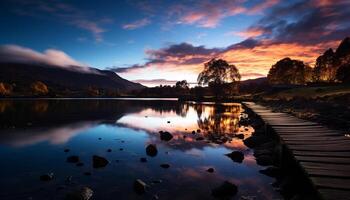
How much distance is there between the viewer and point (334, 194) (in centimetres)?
763

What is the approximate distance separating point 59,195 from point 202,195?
6.00 m

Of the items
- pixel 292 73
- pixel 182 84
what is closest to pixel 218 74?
pixel 292 73

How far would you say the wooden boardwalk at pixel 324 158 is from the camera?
8.06m

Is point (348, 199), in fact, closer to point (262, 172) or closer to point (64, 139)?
point (262, 172)

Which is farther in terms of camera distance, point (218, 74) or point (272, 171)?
point (218, 74)

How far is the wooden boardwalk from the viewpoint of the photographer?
8059 mm

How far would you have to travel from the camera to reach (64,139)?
25.4 metres

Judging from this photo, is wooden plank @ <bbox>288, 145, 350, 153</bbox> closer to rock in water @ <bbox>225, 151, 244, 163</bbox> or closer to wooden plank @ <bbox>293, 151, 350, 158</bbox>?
wooden plank @ <bbox>293, 151, 350, 158</bbox>

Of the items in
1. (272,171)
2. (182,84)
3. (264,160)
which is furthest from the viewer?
(182,84)

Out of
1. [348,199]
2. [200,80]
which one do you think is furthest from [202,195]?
[200,80]

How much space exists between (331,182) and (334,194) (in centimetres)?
→ 96

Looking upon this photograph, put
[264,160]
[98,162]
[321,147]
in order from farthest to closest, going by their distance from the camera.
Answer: [264,160], [98,162], [321,147]

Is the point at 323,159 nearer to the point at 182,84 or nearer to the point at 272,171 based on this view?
the point at 272,171

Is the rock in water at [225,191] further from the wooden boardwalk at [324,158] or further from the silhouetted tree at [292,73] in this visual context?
the silhouetted tree at [292,73]
